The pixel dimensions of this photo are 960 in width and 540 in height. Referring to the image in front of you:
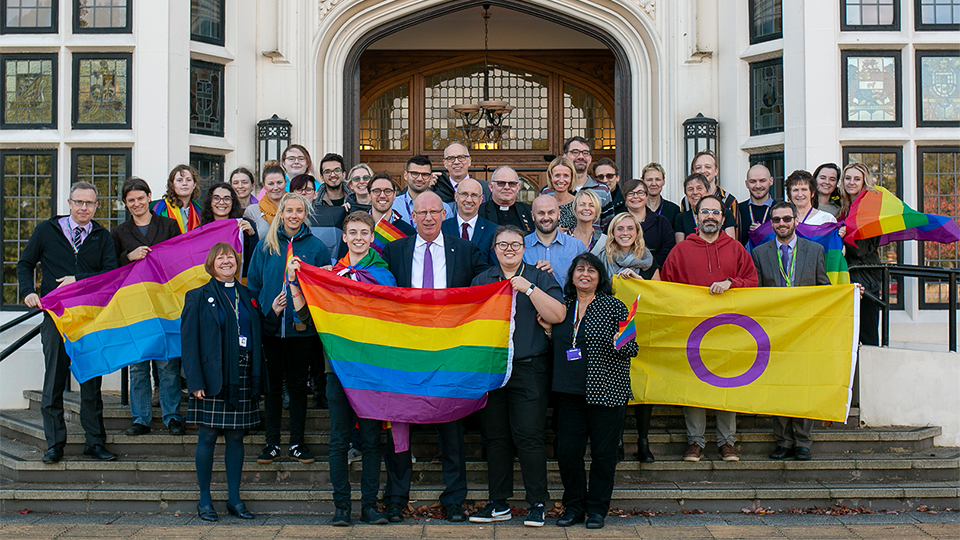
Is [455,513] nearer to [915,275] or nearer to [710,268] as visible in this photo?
[710,268]

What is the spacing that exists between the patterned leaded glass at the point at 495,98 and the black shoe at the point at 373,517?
27.7ft

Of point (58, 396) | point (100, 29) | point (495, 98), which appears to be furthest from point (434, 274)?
point (495, 98)

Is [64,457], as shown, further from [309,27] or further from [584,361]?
[309,27]

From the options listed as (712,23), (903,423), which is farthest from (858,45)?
(903,423)

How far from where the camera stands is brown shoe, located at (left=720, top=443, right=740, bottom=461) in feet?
22.7

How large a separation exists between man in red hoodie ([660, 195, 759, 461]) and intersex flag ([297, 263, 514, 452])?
5.92 feet

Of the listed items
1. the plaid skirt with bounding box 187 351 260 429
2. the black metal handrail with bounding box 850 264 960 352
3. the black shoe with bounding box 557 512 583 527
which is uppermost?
the black metal handrail with bounding box 850 264 960 352

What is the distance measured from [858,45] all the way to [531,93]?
5317 mm

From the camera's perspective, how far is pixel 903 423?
784 cm

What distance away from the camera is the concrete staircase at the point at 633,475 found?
6.58 metres

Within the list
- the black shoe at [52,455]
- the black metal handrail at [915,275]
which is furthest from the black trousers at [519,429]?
the black shoe at [52,455]

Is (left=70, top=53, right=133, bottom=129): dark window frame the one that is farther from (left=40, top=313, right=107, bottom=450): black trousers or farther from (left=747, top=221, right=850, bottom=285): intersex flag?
(left=747, top=221, right=850, bottom=285): intersex flag

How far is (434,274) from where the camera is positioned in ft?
21.6

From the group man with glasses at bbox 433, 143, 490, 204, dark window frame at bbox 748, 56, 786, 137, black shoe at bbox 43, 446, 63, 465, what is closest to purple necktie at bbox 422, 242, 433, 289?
man with glasses at bbox 433, 143, 490, 204
